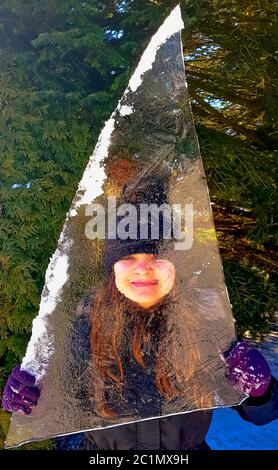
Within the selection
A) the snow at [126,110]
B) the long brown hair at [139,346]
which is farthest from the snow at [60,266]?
the long brown hair at [139,346]

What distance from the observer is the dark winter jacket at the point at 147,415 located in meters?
1.43

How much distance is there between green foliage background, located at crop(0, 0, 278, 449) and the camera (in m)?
1.99

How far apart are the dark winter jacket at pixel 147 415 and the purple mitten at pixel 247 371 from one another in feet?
0.19

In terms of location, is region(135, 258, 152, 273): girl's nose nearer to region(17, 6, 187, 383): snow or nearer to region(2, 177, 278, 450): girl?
region(2, 177, 278, 450): girl

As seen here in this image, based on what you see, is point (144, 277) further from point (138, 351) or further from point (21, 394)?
point (21, 394)

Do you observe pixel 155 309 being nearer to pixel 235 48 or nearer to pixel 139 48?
pixel 139 48

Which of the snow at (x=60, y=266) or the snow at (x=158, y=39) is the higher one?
the snow at (x=158, y=39)

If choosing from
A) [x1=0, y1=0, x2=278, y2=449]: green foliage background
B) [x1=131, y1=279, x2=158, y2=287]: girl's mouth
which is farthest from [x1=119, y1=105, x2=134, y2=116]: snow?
[x1=0, y1=0, x2=278, y2=449]: green foliage background

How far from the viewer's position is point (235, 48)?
2418mm

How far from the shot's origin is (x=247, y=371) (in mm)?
1379

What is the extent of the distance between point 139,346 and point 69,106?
1.09 m

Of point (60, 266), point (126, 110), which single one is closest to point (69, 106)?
point (126, 110)

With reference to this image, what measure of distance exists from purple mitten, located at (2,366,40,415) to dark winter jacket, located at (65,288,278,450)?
0.14 metres

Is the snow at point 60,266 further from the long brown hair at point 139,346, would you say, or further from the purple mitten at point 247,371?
the purple mitten at point 247,371
